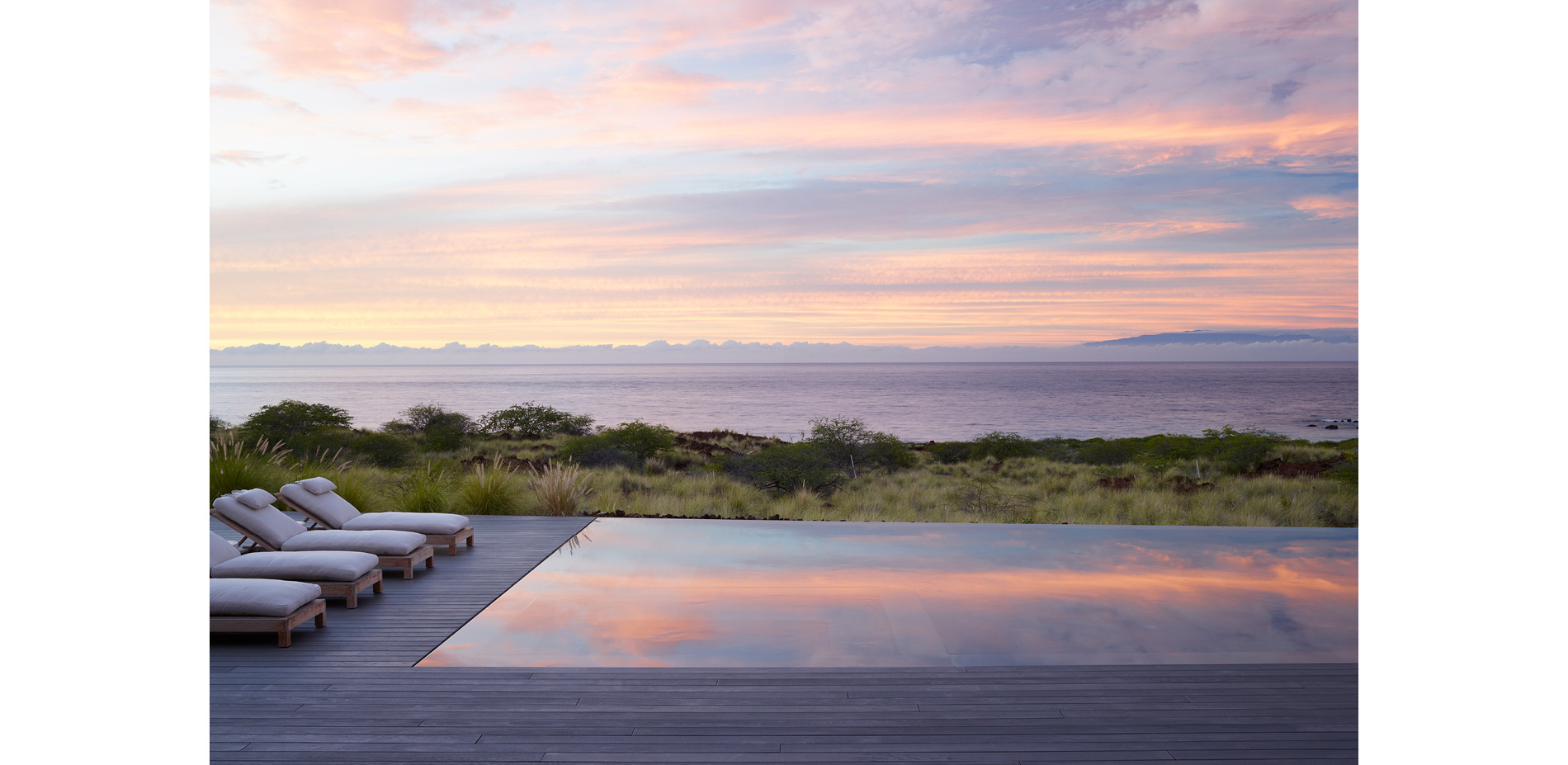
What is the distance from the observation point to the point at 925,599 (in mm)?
5035

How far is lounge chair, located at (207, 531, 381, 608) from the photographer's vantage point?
15.5 ft

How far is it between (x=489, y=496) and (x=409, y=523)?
5.99 ft

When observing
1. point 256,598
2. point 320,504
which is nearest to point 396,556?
point 320,504

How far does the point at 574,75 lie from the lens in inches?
554

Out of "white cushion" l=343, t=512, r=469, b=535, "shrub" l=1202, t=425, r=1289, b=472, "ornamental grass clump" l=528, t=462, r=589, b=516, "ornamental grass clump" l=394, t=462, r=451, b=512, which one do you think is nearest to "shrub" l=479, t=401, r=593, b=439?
"ornamental grass clump" l=394, t=462, r=451, b=512

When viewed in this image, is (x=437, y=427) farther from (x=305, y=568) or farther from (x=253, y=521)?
(x=305, y=568)

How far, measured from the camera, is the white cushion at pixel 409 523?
6.16 m

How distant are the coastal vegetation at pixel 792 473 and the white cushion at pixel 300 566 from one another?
3044mm

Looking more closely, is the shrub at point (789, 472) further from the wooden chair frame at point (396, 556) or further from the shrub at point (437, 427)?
the shrub at point (437, 427)
